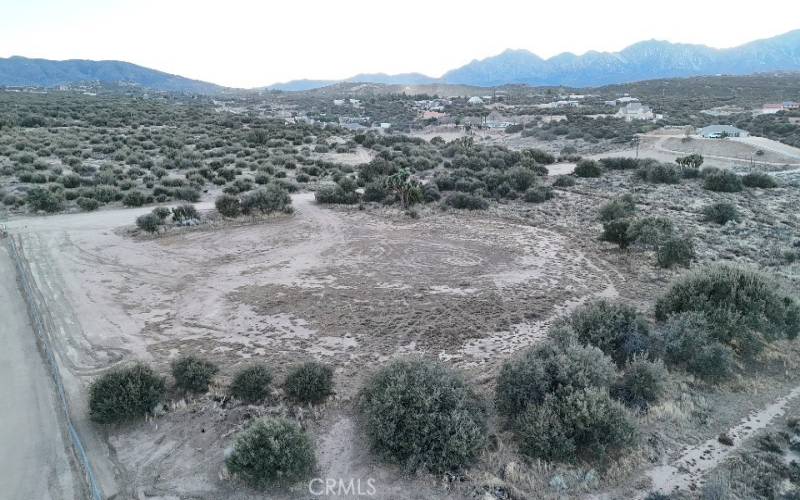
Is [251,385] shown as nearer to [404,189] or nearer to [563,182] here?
[404,189]

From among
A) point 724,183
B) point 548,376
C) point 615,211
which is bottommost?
point 724,183

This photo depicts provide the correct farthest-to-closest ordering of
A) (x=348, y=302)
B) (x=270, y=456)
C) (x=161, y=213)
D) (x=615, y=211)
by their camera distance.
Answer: (x=615, y=211)
(x=161, y=213)
(x=348, y=302)
(x=270, y=456)

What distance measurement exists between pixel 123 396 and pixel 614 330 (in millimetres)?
10684

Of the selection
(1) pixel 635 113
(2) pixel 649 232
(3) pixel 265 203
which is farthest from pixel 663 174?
(1) pixel 635 113

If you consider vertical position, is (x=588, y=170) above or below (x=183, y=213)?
below

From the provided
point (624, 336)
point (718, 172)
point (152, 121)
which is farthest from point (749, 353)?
point (152, 121)

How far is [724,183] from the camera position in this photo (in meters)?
29.2

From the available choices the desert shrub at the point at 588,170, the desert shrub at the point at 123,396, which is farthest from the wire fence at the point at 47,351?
the desert shrub at the point at 588,170

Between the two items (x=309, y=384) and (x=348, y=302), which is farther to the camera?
(x=348, y=302)

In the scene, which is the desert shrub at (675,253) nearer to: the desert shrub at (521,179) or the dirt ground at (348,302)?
the dirt ground at (348,302)

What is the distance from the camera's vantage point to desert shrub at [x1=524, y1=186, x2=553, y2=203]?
27578mm

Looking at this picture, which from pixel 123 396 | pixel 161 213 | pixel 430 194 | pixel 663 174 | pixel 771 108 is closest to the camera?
pixel 123 396

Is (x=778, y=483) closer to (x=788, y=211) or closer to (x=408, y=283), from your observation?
(x=408, y=283)

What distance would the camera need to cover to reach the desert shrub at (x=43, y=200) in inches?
950
